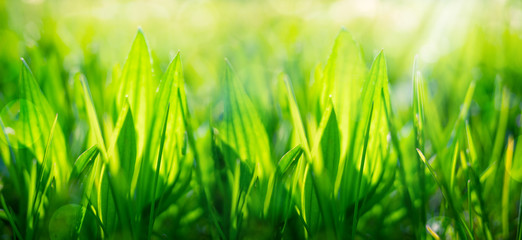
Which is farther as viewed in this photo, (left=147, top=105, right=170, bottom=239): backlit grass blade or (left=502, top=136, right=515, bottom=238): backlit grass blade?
(left=502, top=136, right=515, bottom=238): backlit grass blade

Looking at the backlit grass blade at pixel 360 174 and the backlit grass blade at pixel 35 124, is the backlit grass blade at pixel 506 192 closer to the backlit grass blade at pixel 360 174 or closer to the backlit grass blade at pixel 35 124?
the backlit grass blade at pixel 360 174

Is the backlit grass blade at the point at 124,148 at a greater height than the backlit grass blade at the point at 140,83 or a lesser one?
lesser

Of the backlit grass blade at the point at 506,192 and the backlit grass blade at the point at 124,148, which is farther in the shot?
the backlit grass blade at the point at 506,192

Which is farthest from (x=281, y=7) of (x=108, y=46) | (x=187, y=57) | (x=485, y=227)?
(x=485, y=227)

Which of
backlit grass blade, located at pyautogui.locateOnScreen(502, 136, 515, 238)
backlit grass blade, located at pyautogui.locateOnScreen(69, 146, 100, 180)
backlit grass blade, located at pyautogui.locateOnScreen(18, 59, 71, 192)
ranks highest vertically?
backlit grass blade, located at pyautogui.locateOnScreen(18, 59, 71, 192)

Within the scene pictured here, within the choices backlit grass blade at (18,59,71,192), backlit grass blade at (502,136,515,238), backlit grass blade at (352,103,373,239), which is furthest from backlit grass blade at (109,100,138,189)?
backlit grass blade at (502,136,515,238)

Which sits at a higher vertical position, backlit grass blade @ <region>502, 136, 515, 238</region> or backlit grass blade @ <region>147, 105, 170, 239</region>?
backlit grass blade @ <region>147, 105, 170, 239</region>

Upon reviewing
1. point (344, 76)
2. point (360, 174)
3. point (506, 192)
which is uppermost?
point (344, 76)

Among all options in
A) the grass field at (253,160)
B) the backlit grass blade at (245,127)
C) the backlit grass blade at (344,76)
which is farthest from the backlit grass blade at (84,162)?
the backlit grass blade at (344,76)

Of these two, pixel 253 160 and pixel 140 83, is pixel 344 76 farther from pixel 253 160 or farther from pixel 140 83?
pixel 140 83

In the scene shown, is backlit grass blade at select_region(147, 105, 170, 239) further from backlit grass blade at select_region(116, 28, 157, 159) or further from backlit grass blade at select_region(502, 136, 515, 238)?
backlit grass blade at select_region(502, 136, 515, 238)

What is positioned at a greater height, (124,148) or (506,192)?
(124,148)

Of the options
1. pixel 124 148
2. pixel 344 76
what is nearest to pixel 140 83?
pixel 124 148
